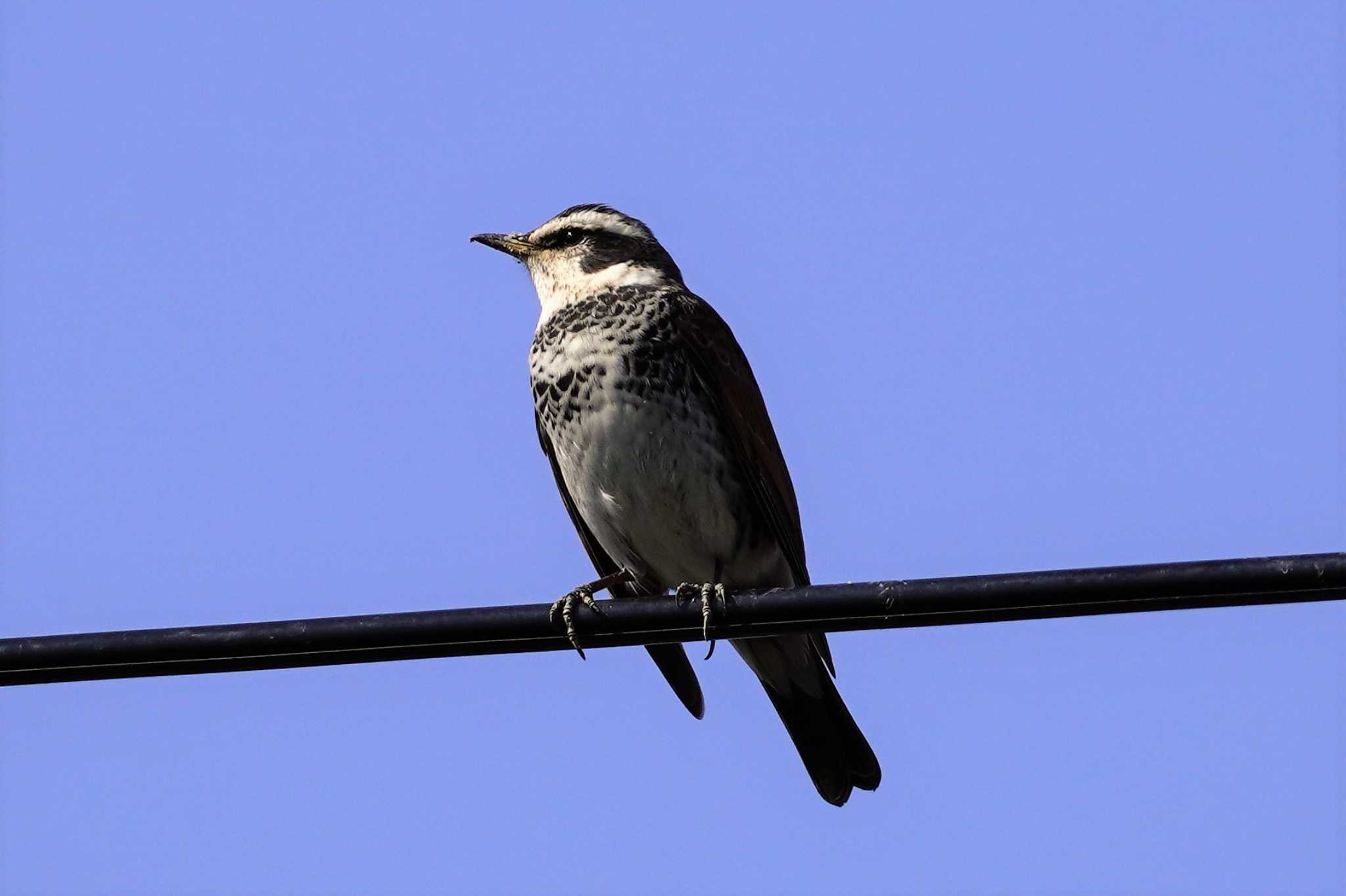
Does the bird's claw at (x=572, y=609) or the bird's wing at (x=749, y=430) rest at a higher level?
the bird's wing at (x=749, y=430)

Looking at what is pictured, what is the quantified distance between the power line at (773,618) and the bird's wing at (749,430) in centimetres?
281

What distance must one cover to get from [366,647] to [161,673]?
546 mm

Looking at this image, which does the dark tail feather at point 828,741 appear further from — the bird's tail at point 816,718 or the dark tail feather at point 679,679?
the dark tail feather at point 679,679

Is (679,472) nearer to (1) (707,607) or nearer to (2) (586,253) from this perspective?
(2) (586,253)

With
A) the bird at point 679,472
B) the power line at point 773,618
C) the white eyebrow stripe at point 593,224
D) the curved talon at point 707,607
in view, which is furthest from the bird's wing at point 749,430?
the power line at point 773,618

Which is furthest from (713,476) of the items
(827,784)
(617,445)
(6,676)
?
(6,676)

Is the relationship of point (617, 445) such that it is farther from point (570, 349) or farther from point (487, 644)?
point (487, 644)

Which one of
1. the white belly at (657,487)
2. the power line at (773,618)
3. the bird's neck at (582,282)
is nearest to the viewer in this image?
the power line at (773,618)

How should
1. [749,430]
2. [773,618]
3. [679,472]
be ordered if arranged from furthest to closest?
[749,430]
[679,472]
[773,618]

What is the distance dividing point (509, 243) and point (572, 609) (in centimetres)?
379

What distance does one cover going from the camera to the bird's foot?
5.79 m

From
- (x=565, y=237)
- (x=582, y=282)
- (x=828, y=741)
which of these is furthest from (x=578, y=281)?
(x=828, y=741)

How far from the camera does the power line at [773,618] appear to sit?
4.81 meters

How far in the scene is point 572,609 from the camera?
19.5 feet
